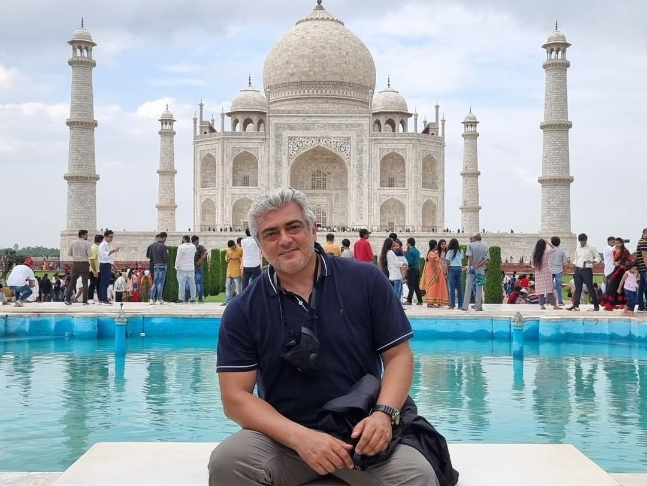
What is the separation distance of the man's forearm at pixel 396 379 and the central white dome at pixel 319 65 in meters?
28.2

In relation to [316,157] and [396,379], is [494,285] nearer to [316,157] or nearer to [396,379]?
[396,379]

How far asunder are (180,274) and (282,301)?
9143 mm

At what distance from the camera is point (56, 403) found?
5.10m

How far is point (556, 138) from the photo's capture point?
24062 millimetres

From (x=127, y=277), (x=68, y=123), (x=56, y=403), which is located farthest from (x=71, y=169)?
(x=56, y=403)

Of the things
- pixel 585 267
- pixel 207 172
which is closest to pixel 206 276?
pixel 585 267

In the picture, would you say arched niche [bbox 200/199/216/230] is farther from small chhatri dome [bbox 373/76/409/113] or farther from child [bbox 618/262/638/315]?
child [bbox 618/262/638/315]

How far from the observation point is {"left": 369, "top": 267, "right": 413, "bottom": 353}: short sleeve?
228 cm

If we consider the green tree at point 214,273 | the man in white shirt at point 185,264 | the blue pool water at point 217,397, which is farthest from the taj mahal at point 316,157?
the blue pool water at point 217,397

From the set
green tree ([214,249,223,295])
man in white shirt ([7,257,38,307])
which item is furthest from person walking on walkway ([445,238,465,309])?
green tree ([214,249,223,295])

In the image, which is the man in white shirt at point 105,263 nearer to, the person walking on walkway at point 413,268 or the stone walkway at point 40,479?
the person walking on walkway at point 413,268

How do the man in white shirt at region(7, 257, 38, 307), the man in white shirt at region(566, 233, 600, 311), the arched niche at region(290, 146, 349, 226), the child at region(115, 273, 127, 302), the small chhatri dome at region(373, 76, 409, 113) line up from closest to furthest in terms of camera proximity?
1. the man in white shirt at region(566, 233, 600, 311)
2. the man in white shirt at region(7, 257, 38, 307)
3. the child at region(115, 273, 127, 302)
4. the arched niche at region(290, 146, 349, 226)
5. the small chhatri dome at region(373, 76, 409, 113)

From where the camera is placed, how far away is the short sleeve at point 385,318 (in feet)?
7.49

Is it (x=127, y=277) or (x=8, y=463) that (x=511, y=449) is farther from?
(x=127, y=277)
